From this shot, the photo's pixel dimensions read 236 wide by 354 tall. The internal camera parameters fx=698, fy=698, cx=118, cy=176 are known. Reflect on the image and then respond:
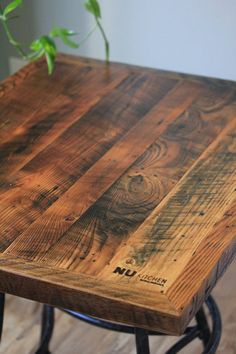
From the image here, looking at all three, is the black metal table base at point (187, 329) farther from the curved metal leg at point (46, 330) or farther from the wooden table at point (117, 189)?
the wooden table at point (117, 189)

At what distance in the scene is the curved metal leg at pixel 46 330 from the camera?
1549 millimetres

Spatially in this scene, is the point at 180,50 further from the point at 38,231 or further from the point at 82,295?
the point at 82,295

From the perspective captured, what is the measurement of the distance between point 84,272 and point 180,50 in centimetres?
99

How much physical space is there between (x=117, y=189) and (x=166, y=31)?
30.1 inches

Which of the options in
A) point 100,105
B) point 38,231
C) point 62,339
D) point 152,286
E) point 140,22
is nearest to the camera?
point 152,286

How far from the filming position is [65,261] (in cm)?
98

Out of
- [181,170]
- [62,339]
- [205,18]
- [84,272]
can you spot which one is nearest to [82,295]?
[84,272]

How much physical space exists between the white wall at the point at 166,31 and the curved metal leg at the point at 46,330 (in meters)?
0.72

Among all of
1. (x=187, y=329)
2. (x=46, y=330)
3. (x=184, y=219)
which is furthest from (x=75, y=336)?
(x=184, y=219)

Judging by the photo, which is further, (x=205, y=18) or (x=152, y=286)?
(x=205, y=18)

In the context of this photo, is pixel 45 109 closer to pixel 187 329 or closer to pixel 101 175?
pixel 101 175

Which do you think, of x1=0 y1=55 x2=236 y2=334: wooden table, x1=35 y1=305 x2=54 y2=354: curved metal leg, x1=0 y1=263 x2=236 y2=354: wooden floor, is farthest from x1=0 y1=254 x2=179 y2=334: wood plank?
x1=0 y1=263 x2=236 y2=354: wooden floor

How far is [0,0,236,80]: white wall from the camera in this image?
171 centimetres

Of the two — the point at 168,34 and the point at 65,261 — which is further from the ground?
the point at 65,261
